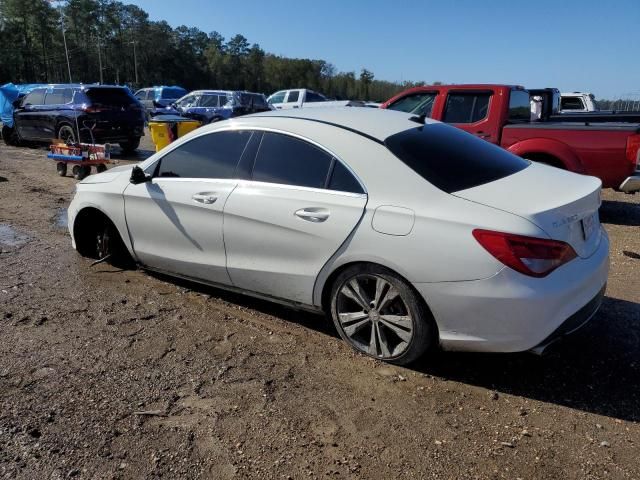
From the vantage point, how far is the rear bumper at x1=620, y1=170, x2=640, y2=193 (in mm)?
6699

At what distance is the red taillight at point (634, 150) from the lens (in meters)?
6.64

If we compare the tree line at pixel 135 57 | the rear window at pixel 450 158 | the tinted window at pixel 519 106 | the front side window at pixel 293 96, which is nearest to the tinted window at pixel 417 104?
the tinted window at pixel 519 106

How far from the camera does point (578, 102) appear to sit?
1523 centimetres

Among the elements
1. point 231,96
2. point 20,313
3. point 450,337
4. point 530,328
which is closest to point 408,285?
point 450,337

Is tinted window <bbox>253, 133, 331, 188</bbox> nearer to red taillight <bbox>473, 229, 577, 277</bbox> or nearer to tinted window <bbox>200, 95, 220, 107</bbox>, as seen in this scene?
red taillight <bbox>473, 229, 577, 277</bbox>

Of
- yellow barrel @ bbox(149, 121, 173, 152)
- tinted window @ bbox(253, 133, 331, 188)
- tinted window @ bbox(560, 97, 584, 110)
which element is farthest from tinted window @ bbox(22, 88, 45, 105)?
tinted window @ bbox(560, 97, 584, 110)

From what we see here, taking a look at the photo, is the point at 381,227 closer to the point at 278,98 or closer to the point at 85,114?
the point at 85,114

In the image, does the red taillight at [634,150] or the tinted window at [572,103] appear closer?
the red taillight at [634,150]

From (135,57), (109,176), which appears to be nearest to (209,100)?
(109,176)

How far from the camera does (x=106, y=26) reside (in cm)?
8612

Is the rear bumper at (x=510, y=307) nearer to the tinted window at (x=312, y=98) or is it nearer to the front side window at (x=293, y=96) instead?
the tinted window at (x=312, y=98)

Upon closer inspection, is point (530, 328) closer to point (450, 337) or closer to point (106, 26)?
point (450, 337)

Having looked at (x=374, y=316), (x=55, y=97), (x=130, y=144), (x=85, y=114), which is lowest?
(x=130, y=144)

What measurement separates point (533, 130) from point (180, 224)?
18.1 ft
